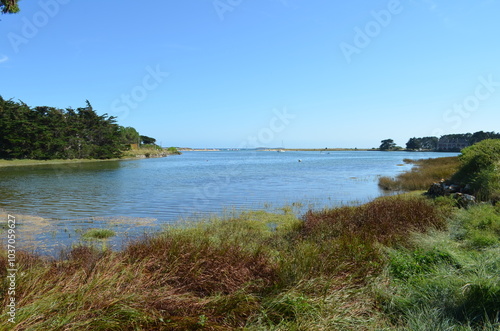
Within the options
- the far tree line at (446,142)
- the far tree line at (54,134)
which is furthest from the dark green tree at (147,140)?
the far tree line at (446,142)

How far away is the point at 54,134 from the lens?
6075 centimetres

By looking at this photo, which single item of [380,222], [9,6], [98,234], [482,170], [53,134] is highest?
[9,6]

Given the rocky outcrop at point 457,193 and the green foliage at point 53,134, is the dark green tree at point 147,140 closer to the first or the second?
the green foliage at point 53,134

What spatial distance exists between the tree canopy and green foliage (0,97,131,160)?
4798 centimetres

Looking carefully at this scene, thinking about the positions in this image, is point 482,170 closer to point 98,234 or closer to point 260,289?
point 260,289

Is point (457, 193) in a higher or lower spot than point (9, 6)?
lower

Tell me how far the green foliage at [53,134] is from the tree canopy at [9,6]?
48.0 meters

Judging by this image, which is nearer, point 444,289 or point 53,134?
point 444,289

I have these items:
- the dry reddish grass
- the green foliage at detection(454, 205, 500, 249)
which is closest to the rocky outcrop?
the green foliage at detection(454, 205, 500, 249)

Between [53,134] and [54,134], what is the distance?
412 millimetres

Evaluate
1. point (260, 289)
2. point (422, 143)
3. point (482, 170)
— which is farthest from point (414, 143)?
point (260, 289)

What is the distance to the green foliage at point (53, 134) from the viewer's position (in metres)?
54.0

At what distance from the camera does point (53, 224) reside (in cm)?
1295

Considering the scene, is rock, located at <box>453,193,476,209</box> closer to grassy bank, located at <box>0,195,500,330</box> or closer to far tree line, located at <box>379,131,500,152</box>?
grassy bank, located at <box>0,195,500,330</box>
